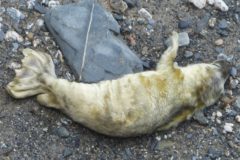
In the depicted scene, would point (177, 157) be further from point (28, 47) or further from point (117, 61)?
point (28, 47)

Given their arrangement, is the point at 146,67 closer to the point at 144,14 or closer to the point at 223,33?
the point at 144,14

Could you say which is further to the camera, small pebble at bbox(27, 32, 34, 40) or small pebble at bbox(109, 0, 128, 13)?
small pebble at bbox(109, 0, 128, 13)

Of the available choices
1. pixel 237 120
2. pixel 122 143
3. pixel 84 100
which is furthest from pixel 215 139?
pixel 84 100

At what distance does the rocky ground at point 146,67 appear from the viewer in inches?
197

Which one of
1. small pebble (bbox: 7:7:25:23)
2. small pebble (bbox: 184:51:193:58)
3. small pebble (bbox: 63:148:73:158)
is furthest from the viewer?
small pebble (bbox: 184:51:193:58)

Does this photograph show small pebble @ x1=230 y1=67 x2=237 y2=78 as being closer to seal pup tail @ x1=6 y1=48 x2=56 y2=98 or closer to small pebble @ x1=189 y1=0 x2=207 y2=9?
small pebble @ x1=189 y1=0 x2=207 y2=9

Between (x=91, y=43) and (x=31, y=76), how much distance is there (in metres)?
0.59

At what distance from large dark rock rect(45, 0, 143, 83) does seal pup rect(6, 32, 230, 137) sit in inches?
5.7

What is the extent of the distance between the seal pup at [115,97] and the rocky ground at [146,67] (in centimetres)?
11

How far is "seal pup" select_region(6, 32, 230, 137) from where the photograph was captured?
4996 mm

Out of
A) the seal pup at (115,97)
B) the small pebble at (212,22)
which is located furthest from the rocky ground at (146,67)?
the seal pup at (115,97)

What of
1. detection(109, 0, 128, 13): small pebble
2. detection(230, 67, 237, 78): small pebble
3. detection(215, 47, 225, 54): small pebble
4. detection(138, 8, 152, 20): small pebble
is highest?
detection(109, 0, 128, 13): small pebble

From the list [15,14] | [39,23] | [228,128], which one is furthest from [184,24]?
[15,14]

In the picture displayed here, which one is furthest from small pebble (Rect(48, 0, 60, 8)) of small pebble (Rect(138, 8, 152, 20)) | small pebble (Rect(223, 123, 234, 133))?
small pebble (Rect(223, 123, 234, 133))
